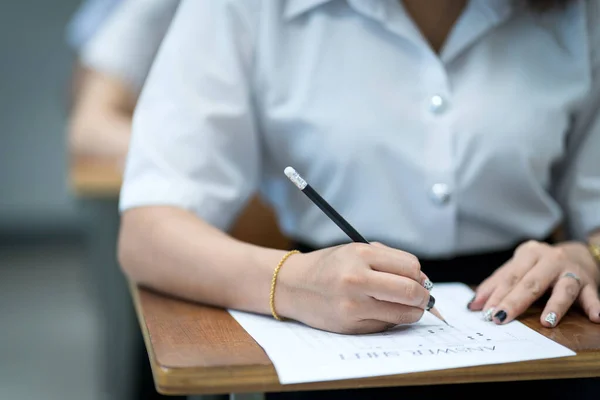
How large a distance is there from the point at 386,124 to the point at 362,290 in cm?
36

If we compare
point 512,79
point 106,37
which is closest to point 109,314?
point 106,37

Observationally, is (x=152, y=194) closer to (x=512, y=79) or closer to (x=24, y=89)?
(x=512, y=79)

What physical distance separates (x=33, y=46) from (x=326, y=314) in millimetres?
4639

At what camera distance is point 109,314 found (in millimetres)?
2432

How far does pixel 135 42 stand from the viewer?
1.62 metres

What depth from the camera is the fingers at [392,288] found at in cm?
78

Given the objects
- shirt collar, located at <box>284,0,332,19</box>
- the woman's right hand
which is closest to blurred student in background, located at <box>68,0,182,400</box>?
shirt collar, located at <box>284,0,332,19</box>

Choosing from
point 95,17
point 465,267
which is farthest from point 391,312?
point 95,17

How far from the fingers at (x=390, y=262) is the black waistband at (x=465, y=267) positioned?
1.03 ft

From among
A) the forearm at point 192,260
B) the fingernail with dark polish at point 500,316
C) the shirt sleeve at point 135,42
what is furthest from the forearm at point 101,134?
the fingernail with dark polish at point 500,316

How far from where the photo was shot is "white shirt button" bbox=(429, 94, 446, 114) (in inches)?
43.6

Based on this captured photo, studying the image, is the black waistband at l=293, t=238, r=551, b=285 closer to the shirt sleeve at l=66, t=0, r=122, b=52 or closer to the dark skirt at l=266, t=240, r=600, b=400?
the dark skirt at l=266, t=240, r=600, b=400

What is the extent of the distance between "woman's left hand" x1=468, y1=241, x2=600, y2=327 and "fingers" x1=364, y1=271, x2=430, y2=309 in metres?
0.13

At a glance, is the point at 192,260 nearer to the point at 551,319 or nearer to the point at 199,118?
the point at 199,118
